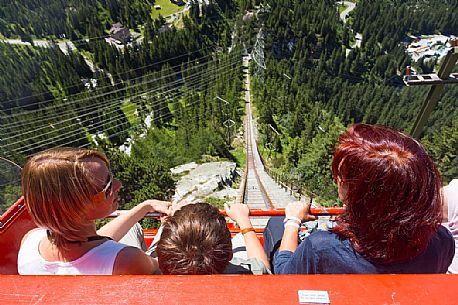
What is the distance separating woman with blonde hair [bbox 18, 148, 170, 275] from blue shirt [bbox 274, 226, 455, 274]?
699mm

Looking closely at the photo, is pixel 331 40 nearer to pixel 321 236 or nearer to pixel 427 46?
pixel 427 46

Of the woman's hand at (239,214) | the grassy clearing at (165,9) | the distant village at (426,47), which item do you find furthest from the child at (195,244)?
the distant village at (426,47)

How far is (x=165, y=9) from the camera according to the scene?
82.1 metres

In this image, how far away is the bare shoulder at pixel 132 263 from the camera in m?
1.58

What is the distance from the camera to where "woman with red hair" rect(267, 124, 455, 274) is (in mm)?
1354

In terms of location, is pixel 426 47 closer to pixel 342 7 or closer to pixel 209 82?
pixel 342 7

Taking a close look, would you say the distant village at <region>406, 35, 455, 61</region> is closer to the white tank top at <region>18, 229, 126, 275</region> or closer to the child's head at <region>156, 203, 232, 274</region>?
the child's head at <region>156, 203, 232, 274</region>

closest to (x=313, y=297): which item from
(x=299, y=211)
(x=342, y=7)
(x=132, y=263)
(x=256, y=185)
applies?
(x=132, y=263)

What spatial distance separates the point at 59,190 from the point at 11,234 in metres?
0.70

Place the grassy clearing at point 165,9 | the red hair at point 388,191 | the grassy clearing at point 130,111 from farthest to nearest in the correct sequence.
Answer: the grassy clearing at point 165,9 < the grassy clearing at point 130,111 < the red hair at point 388,191

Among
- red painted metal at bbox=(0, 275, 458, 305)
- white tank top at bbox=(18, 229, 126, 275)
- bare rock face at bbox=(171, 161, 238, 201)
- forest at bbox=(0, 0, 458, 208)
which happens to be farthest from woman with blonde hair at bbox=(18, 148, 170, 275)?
forest at bbox=(0, 0, 458, 208)

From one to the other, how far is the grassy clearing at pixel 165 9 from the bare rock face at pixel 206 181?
180ft

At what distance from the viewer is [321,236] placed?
1606 mm

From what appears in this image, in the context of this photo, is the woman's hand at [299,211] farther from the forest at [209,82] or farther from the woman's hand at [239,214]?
the forest at [209,82]
